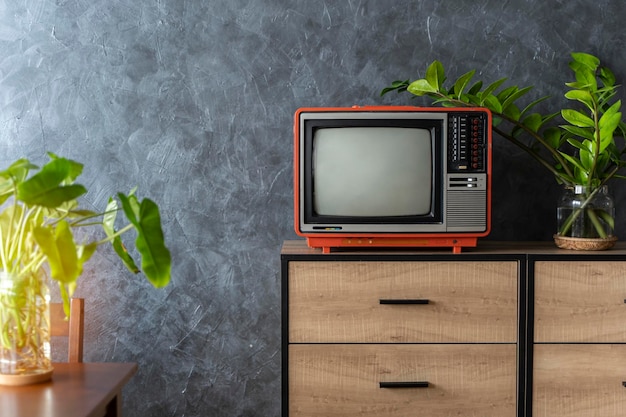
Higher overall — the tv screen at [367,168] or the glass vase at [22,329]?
the tv screen at [367,168]

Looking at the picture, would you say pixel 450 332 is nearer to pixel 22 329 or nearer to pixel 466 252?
pixel 466 252

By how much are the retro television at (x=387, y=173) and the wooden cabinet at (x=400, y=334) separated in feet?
0.25

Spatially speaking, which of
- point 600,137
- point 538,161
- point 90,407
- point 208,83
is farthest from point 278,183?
point 90,407

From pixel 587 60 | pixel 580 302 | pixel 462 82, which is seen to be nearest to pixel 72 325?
pixel 462 82

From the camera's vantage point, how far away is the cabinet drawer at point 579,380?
82.7 inches

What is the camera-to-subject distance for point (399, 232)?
82.8 inches

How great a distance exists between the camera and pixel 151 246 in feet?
4.75

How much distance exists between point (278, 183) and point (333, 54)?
19.4 inches

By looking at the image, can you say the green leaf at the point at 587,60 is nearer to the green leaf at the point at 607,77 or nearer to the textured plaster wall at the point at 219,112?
the green leaf at the point at 607,77

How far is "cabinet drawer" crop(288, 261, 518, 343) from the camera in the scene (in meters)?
2.08

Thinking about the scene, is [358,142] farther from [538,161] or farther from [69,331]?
[69,331]

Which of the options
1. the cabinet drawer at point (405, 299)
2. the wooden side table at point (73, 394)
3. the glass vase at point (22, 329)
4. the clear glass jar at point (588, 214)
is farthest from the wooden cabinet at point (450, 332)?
the glass vase at point (22, 329)

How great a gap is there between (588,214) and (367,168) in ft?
2.37

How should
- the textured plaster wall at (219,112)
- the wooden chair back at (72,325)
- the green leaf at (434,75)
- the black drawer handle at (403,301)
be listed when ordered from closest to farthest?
the wooden chair back at (72,325)
the black drawer handle at (403,301)
the green leaf at (434,75)
the textured plaster wall at (219,112)
